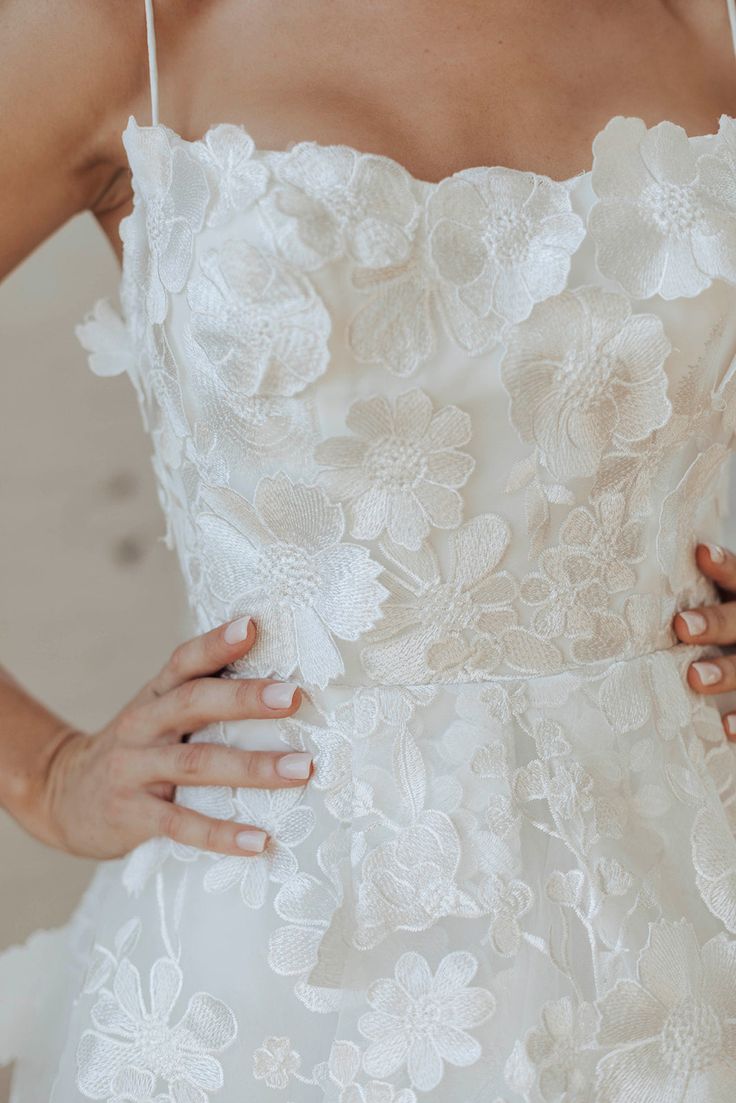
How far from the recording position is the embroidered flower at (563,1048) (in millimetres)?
690

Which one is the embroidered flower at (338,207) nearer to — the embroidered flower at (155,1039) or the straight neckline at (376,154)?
the straight neckline at (376,154)

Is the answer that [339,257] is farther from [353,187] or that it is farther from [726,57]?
[726,57]

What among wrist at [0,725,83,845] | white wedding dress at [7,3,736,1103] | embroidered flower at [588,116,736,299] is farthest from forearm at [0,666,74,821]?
embroidered flower at [588,116,736,299]

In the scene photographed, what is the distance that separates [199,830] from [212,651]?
119 mm

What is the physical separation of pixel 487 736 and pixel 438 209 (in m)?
0.33

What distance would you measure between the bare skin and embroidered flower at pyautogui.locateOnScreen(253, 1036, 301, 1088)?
0.12 m

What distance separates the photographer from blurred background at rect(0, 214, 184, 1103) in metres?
1.44

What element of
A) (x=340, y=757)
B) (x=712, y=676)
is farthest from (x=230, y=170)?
(x=712, y=676)

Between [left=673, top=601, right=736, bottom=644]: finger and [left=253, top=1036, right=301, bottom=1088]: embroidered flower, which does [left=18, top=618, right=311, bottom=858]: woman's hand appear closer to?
[left=253, top=1036, right=301, bottom=1088]: embroidered flower

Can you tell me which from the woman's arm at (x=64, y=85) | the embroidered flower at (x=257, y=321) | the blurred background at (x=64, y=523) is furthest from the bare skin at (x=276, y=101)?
the blurred background at (x=64, y=523)

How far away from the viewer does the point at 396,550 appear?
752 millimetres

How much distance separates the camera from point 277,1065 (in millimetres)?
722

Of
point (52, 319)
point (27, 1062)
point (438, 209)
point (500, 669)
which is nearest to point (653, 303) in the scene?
point (438, 209)

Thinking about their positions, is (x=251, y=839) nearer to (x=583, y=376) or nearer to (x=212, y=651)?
(x=212, y=651)
